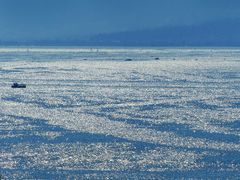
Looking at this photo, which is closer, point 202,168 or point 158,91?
point 202,168

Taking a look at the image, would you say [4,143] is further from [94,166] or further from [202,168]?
[202,168]

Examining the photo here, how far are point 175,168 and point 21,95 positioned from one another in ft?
122

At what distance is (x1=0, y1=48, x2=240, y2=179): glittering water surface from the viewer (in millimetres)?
31672

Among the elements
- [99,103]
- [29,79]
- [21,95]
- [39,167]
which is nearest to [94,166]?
[39,167]

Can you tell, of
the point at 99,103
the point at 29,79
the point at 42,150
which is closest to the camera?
the point at 42,150

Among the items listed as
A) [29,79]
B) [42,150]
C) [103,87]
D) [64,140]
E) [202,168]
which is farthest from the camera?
[29,79]

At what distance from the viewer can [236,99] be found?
61938mm

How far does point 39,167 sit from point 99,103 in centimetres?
2671

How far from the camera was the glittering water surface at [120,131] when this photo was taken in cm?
3167

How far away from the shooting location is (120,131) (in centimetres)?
4228

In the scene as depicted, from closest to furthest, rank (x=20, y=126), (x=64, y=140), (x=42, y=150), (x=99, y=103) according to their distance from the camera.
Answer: (x=42, y=150)
(x=64, y=140)
(x=20, y=126)
(x=99, y=103)

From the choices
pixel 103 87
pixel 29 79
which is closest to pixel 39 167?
pixel 103 87

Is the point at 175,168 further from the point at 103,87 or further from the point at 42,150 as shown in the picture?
the point at 103,87

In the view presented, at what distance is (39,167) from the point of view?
3173cm
